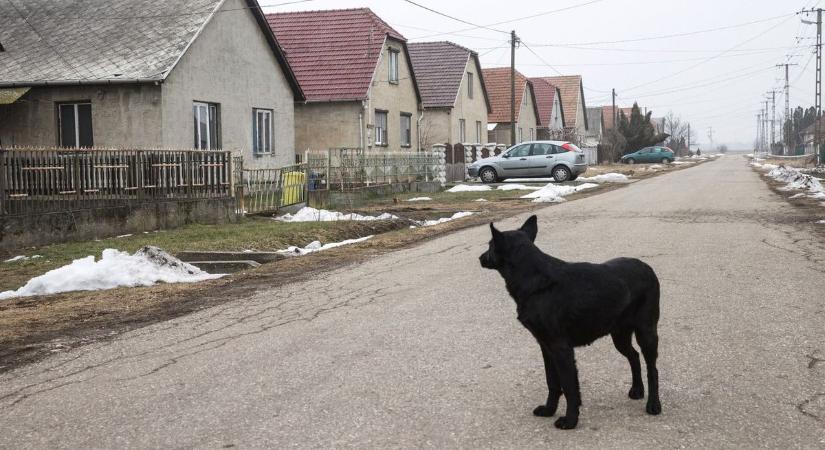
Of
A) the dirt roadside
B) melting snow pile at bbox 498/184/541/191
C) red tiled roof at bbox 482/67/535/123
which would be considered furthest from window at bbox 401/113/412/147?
the dirt roadside

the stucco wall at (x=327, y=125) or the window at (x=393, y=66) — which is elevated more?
the window at (x=393, y=66)

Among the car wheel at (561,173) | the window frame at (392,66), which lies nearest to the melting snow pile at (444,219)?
the car wheel at (561,173)

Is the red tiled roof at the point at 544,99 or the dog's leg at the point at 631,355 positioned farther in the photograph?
the red tiled roof at the point at 544,99

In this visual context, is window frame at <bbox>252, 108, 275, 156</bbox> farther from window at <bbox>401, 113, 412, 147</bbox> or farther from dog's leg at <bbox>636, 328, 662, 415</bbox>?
dog's leg at <bbox>636, 328, 662, 415</bbox>

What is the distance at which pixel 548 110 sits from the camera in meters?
65.4

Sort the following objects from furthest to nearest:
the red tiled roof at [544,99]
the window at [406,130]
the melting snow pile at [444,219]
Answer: the red tiled roof at [544,99] → the window at [406,130] → the melting snow pile at [444,219]

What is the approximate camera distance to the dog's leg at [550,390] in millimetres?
4551

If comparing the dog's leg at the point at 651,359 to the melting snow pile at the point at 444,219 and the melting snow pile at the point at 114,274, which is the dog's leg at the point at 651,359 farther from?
the melting snow pile at the point at 444,219

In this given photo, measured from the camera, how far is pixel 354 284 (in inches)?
384

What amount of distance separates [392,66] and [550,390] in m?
32.7

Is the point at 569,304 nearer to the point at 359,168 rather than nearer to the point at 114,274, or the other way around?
the point at 114,274

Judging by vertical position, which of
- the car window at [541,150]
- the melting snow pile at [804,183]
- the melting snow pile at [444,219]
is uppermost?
the car window at [541,150]

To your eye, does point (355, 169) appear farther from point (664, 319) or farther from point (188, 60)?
point (664, 319)

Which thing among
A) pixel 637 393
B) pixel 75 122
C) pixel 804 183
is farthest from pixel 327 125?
pixel 637 393
